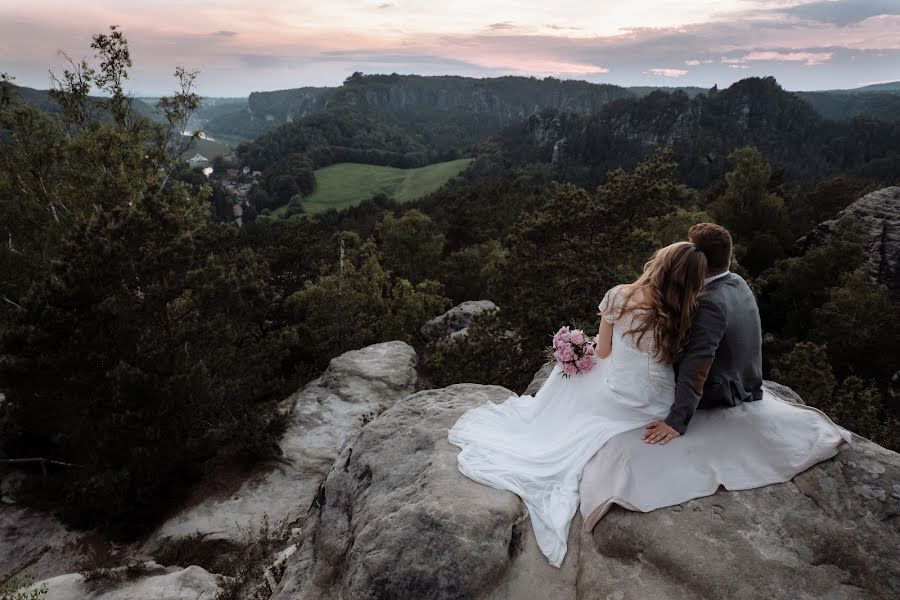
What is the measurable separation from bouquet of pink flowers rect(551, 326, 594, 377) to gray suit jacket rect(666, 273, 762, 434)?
1.20 metres

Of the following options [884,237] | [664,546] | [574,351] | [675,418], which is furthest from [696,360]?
[884,237]

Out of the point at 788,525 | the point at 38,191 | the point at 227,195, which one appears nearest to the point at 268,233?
the point at 38,191

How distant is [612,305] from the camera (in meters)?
5.52

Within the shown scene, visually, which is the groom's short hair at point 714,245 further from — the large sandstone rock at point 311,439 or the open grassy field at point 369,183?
the open grassy field at point 369,183

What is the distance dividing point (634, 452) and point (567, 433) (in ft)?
2.97

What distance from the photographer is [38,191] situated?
24.1 m

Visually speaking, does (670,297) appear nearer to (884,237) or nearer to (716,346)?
(716,346)

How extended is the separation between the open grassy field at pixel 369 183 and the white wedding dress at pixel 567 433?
14286cm

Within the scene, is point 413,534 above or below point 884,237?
above

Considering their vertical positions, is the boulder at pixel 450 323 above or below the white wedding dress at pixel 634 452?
below

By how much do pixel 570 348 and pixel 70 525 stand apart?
52.5 feet

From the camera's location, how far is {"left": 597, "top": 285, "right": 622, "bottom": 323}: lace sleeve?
17.9 ft

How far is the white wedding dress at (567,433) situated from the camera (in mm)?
5246

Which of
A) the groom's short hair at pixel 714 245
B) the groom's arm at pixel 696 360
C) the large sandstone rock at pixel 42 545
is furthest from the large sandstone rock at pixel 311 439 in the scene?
the groom's short hair at pixel 714 245
